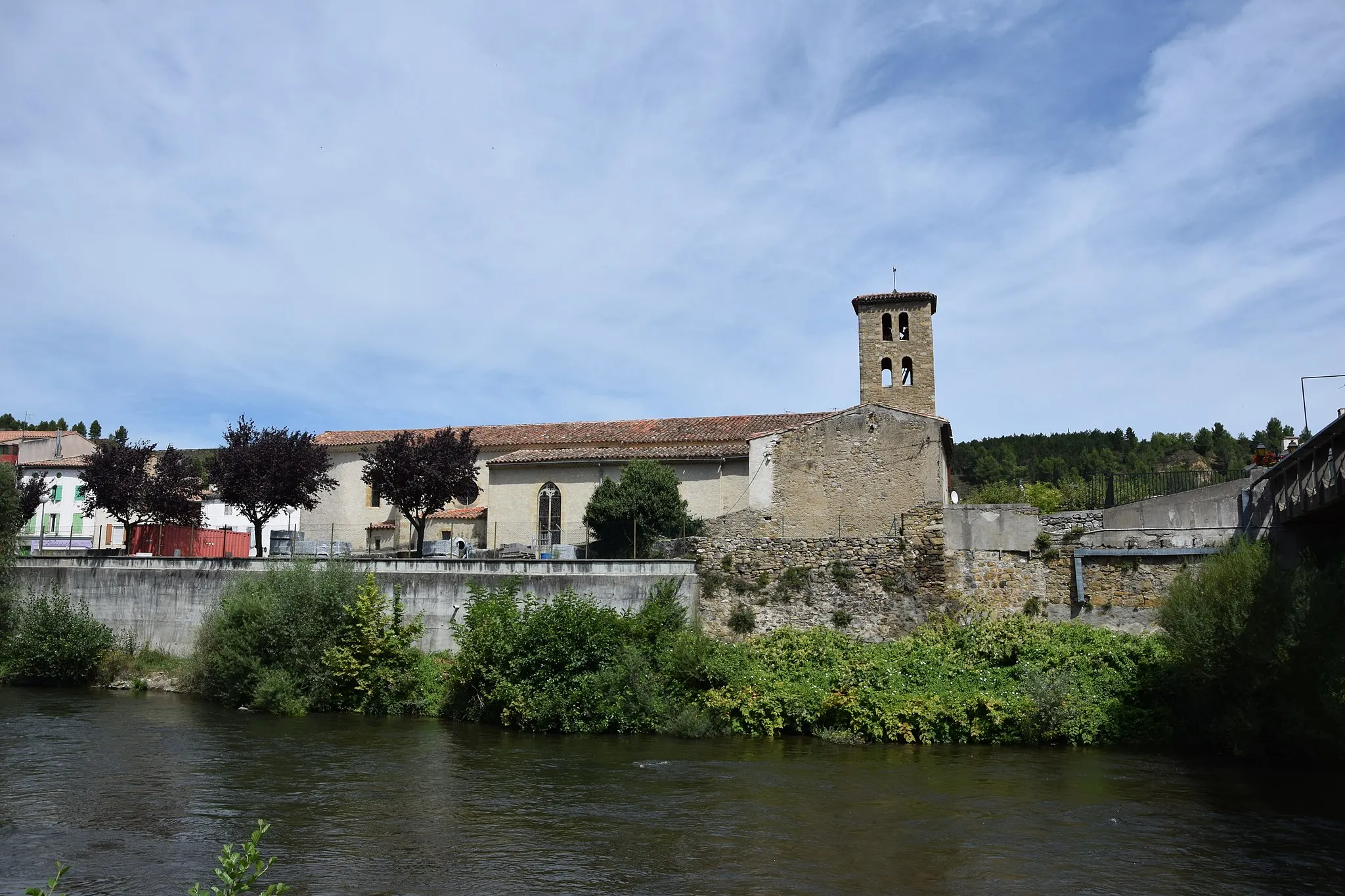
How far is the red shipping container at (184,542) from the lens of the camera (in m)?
35.2

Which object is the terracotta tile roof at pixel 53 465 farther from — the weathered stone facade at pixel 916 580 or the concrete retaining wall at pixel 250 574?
the weathered stone facade at pixel 916 580

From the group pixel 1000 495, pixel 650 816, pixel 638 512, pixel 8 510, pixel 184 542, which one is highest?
pixel 1000 495

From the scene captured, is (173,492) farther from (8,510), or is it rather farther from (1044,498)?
(1044,498)

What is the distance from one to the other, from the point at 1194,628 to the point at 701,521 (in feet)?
58.3

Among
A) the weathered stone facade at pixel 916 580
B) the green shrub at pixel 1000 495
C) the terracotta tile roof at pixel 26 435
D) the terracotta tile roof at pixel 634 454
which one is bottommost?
the weathered stone facade at pixel 916 580

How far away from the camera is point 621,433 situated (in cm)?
4078

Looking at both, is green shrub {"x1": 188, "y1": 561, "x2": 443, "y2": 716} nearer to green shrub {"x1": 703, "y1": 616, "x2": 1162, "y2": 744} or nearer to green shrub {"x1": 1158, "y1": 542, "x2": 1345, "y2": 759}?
green shrub {"x1": 703, "y1": 616, "x2": 1162, "y2": 744}

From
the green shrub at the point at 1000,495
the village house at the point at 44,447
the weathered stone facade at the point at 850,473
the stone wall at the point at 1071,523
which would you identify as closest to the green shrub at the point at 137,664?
the weathered stone facade at the point at 850,473

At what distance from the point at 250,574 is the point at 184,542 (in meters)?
8.89

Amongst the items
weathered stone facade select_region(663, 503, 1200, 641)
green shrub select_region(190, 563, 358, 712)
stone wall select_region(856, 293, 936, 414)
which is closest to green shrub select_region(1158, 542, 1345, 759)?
weathered stone facade select_region(663, 503, 1200, 641)

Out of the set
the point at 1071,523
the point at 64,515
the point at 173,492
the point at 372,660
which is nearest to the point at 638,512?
the point at 372,660

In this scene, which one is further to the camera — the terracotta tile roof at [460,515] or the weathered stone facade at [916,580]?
the terracotta tile roof at [460,515]

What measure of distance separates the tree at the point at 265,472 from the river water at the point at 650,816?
49.3 ft

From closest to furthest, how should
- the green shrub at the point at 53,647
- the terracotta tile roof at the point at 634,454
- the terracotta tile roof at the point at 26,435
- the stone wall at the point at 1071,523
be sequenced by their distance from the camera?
the stone wall at the point at 1071,523, the green shrub at the point at 53,647, the terracotta tile roof at the point at 634,454, the terracotta tile roof at the point at 26,435
